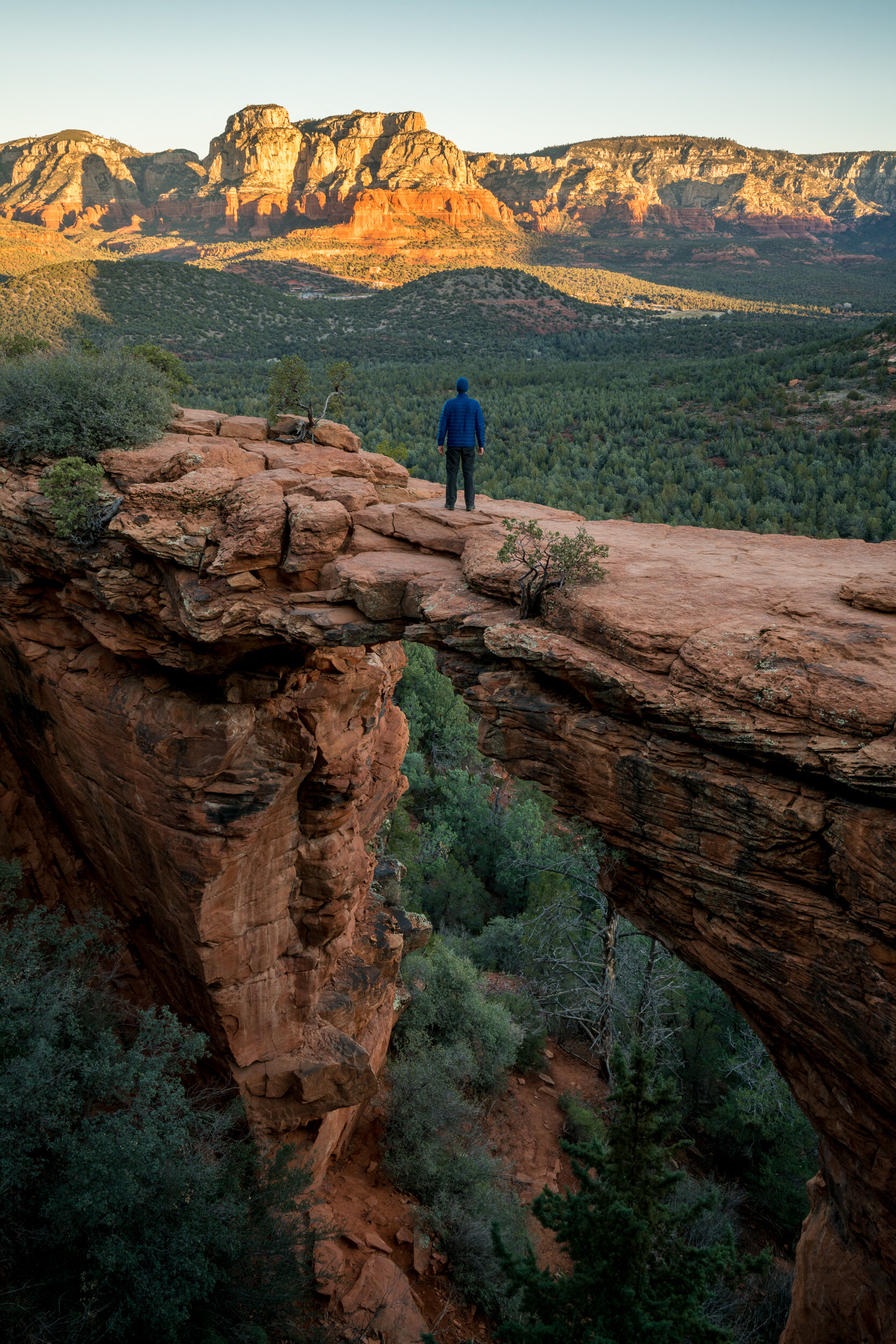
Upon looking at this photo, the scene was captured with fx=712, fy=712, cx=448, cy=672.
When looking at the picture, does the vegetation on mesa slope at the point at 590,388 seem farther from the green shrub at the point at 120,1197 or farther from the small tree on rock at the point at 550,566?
the green shrub at the point at 120,1197

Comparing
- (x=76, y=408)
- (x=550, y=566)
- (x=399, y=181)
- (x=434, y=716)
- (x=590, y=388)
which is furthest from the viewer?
(x=399, y=181)

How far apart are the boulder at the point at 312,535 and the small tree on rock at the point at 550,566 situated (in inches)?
81.6

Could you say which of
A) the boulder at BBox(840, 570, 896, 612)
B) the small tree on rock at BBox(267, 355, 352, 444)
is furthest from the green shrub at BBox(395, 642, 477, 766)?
the boulder at BBox(840, 570, 896, 612)

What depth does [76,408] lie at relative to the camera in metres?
10.1

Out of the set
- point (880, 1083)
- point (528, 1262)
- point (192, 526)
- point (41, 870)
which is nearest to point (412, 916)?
point (41, 870)

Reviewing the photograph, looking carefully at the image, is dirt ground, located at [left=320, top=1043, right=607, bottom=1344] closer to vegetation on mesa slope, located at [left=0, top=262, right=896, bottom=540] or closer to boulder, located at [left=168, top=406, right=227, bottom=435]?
boulder, located at [left=168, top=406, right=227, bottom=435]

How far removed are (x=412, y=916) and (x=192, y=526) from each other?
964 centimetres

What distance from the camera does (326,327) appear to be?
212ft

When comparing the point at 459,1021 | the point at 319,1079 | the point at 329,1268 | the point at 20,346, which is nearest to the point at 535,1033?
the point at 459,1021

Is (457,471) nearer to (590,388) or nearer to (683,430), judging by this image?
(683,430)

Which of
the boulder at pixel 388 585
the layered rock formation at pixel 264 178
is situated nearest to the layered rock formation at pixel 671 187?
the layered rock formation at pixel 264 178

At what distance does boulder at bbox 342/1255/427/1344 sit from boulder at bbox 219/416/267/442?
12.6 meters

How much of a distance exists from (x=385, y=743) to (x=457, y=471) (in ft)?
18.1

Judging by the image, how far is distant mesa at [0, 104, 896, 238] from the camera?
137500mm
